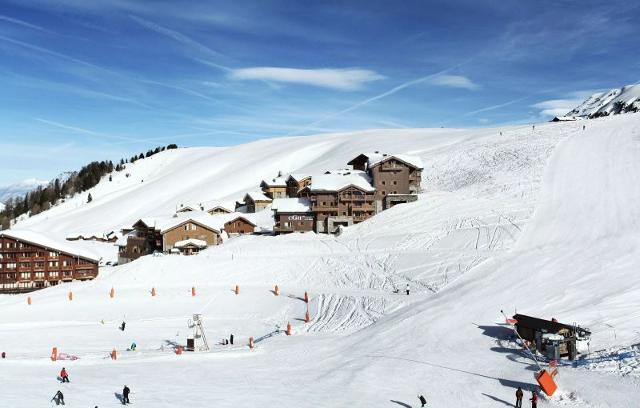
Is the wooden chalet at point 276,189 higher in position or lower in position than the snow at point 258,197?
higher

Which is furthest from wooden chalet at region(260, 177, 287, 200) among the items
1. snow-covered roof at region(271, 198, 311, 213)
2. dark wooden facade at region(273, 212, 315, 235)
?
dark wooden facade at region(273, 212, 315, 235)

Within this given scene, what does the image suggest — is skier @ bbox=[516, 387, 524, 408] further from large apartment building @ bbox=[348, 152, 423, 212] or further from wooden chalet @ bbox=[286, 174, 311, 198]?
wooden chalet @ bbox=[286, 174, 311, 198]

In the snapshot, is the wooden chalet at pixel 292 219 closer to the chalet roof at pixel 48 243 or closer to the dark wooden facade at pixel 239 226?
the dark wooden facade at pixel 239 226

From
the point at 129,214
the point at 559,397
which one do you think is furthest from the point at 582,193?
the point at 129,214

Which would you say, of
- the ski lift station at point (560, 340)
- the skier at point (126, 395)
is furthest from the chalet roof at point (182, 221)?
the ski lift station at point (560, 340)

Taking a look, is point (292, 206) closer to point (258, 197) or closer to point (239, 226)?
point (239, 226)

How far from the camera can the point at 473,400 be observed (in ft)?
90.1

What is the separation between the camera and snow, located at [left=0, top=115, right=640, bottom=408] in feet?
98.7

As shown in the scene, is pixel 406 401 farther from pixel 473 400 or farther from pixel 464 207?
pixel 464 207

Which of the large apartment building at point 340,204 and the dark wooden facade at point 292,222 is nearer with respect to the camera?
the large apartment building at point 340,204

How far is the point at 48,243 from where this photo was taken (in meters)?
70.9

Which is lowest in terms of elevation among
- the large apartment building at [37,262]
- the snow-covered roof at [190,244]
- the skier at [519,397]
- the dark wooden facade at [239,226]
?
the skier at [519,397]

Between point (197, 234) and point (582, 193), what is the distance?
→ 53.0 m

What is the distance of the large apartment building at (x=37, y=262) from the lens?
226 feet
